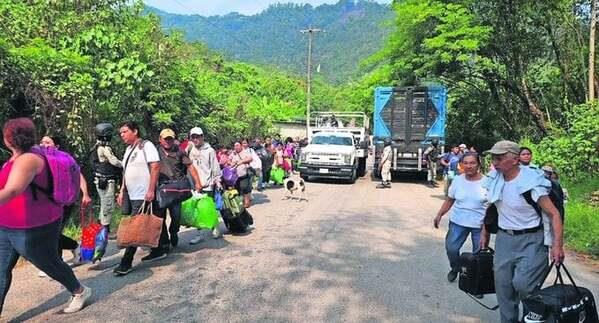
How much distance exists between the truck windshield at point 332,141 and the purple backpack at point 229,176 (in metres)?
8.74

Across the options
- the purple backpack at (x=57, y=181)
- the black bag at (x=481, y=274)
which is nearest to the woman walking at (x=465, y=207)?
the black bag at (x=481, y=274)

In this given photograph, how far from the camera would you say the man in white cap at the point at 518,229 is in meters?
4.03

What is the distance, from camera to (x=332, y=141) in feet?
65.3

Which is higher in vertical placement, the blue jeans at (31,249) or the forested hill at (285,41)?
the forested hill at (285,41)

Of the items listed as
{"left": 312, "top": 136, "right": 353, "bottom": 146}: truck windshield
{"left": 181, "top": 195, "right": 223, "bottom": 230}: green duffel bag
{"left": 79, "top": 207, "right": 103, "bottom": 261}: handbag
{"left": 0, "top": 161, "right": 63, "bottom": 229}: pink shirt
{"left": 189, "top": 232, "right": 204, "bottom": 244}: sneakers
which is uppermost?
{"left": 312, "top": 136, "right": 353, "bottom": 146}: truck windshield

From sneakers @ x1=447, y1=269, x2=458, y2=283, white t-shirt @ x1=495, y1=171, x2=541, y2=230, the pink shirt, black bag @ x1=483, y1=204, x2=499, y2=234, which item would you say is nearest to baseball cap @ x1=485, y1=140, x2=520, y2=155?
white t-shirt @ x1=495, y1=171, x2=541, y2=230

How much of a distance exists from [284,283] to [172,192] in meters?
1.79

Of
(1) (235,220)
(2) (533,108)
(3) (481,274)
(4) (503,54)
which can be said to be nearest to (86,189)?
(1) (235,220)

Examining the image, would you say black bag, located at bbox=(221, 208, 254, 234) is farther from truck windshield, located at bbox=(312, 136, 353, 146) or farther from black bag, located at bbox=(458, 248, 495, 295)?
truck windshield, located at bbox=(312, 136, 353, 146)

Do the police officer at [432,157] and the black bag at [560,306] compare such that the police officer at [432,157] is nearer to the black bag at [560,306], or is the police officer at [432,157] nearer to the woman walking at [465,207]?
the woman walking at [465,207]

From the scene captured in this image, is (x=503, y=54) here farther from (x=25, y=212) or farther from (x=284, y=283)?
(x=25, y=212)

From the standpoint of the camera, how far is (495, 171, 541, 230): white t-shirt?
4141 mm

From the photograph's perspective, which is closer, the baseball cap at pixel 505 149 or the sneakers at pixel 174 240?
the baseball cap at pixel 505 149

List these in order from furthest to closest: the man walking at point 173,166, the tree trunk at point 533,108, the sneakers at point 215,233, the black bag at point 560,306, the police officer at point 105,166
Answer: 1. the tree trunk at point 533,108
2. the sneakers at point 215,233
3. the police officer at point 105,166
4. the man walking at point 173,166
5. the black bag at point 560,306
